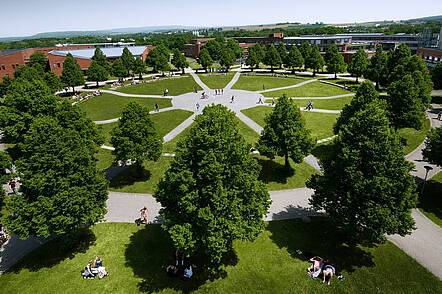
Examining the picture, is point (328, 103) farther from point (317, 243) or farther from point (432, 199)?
point (317, 243)

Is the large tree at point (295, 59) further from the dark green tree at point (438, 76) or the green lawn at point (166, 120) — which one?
the green lawn at point (166, 120)

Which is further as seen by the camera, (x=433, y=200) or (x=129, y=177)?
(x=129, y=177)

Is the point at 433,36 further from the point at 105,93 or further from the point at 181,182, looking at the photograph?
the point at 181,182

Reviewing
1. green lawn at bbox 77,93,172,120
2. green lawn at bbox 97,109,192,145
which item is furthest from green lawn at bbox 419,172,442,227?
green lawn at bbox 77,93,172,120

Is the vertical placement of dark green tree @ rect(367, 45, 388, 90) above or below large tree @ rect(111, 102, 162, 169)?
above

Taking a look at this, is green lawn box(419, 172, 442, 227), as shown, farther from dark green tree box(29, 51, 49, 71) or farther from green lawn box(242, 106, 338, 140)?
dark green tree box(29, 51, 49, 71)

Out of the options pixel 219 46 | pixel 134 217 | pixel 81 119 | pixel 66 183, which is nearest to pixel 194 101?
pixel 81 119

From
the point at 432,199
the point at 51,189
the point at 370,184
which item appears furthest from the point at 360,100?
the point at 51,189
